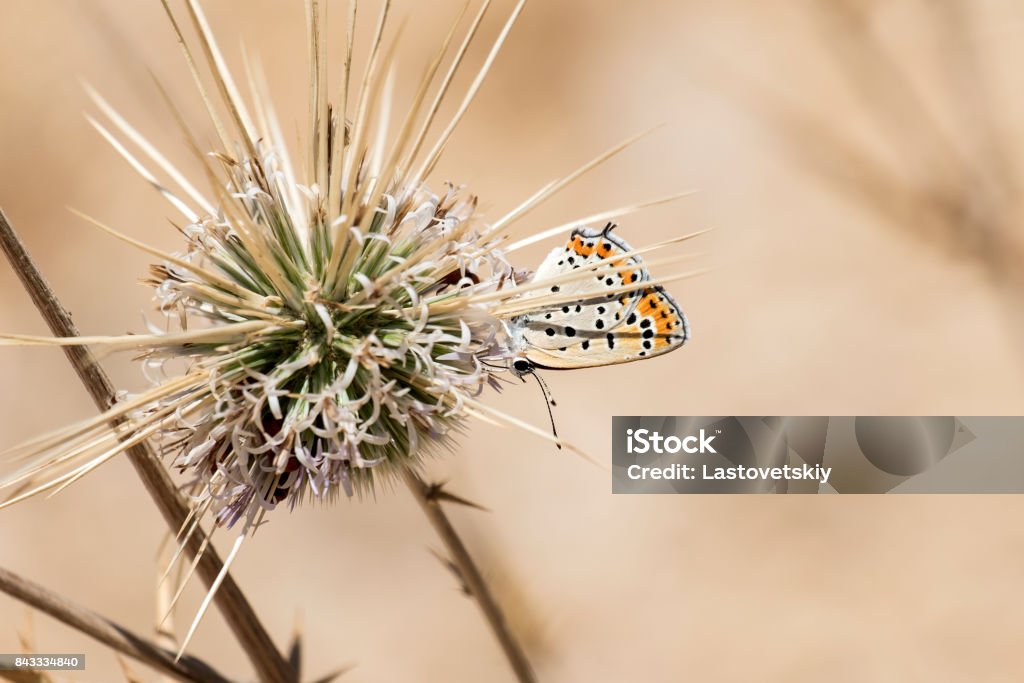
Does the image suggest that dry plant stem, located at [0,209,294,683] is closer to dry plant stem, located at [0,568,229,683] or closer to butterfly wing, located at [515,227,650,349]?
dry plant stem, located at [0,568,229,683]

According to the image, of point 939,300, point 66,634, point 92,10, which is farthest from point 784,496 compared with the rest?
point 92,10

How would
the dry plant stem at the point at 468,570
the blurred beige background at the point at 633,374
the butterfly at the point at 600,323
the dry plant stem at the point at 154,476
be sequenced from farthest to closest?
the blurred beige background at the point at 633,374, the dry plant stem at the point at 468,570, the butterfly at the point at 600,323, the dry plant stem at the point at 154,476

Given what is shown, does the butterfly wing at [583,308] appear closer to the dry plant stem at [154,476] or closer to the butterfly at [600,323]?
the butterfly at [600,323]

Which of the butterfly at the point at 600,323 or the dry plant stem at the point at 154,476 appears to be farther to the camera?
the butterfly at the point at 600,323

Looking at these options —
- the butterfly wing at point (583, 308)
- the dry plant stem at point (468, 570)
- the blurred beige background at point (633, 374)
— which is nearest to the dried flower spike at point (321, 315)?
the butterfly wing at point (583, 308)

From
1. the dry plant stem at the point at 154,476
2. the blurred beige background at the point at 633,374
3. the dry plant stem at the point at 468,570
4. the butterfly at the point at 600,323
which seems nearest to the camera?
the dry plant stem at the point at 154,476

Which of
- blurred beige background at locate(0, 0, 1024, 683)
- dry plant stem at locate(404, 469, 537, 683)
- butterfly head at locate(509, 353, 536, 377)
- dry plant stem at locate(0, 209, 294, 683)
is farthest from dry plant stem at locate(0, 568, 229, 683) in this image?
blurred beige background at locate(0, 0, 1024, 683)

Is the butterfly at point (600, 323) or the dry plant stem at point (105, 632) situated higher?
the butterfly at point (600, 323)
